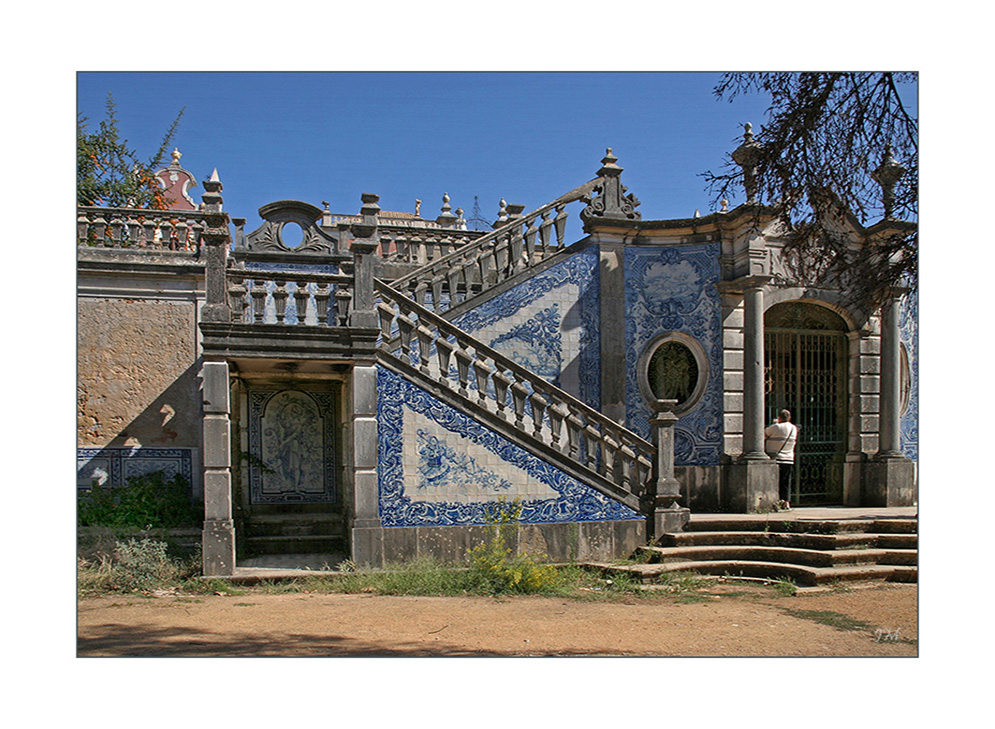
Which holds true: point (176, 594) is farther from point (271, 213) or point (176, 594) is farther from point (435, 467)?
point (271, 213)

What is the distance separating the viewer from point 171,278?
11078 mm

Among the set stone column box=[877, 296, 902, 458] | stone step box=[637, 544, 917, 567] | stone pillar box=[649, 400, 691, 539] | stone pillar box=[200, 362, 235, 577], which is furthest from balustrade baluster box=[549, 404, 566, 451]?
stone column box=[877, 296, 902, 458]

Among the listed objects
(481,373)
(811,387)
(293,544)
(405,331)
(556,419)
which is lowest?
(293,544)

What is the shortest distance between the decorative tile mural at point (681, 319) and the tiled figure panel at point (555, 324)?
1.97 feet

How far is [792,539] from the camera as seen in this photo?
9344 mm

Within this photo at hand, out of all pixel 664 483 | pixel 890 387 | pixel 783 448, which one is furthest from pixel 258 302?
pixel 890 387

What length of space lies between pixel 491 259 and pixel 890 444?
274 inches

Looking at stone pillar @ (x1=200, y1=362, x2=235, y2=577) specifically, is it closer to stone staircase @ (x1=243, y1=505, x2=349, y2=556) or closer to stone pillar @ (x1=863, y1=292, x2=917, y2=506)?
stone staircase @ (x1=243, y1=505, x2=349, y2=556)

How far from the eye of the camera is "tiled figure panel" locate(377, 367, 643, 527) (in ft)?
29.7

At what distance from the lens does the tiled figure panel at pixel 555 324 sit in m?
11.6

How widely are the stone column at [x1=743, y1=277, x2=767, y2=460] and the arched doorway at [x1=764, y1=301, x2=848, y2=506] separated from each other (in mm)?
712

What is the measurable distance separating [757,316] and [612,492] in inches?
154

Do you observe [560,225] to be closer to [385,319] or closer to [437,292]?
[437,292]

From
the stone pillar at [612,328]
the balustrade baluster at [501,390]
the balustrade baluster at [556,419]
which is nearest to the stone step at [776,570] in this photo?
the balustrade baluster at [556,419]
